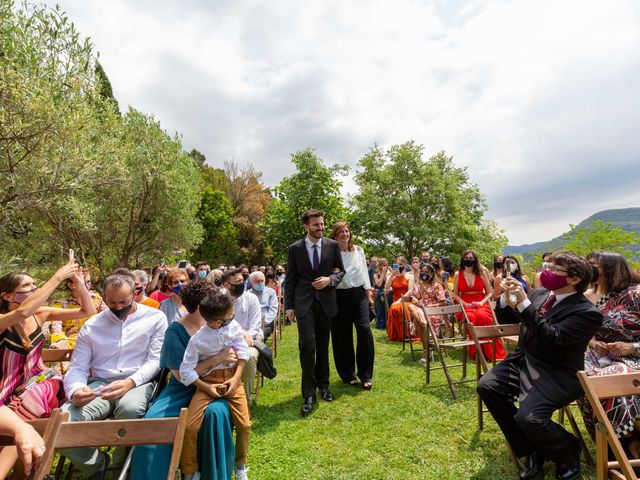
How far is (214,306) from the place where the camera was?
3018 mm

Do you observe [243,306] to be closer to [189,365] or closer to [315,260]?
[315,260]

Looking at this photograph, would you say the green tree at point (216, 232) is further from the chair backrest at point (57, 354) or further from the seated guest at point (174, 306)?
the chair backrest at point (57, 354)

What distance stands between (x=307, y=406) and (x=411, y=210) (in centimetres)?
2726

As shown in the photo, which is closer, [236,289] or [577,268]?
[577,268]

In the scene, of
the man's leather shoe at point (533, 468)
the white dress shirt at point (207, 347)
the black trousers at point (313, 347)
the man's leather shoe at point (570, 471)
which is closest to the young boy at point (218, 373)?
the white dress shirt at point (207, 347)

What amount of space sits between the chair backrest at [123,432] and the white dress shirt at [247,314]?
2808 mm

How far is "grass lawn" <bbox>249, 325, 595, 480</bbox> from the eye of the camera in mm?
3176

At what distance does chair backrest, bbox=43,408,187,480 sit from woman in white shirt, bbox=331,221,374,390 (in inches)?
127

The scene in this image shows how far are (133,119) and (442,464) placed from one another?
18.1m

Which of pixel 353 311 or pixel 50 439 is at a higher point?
pixel 353 311

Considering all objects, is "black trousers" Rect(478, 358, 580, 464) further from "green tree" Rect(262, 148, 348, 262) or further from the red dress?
"green tree" Rect(262, 148, 348, 262)

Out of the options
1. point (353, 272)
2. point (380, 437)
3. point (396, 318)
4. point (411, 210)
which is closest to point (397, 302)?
point (396, 318)

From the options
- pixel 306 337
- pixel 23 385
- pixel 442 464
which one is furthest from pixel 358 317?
pixel 23 385

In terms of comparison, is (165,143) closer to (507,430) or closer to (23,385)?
(23,385)
